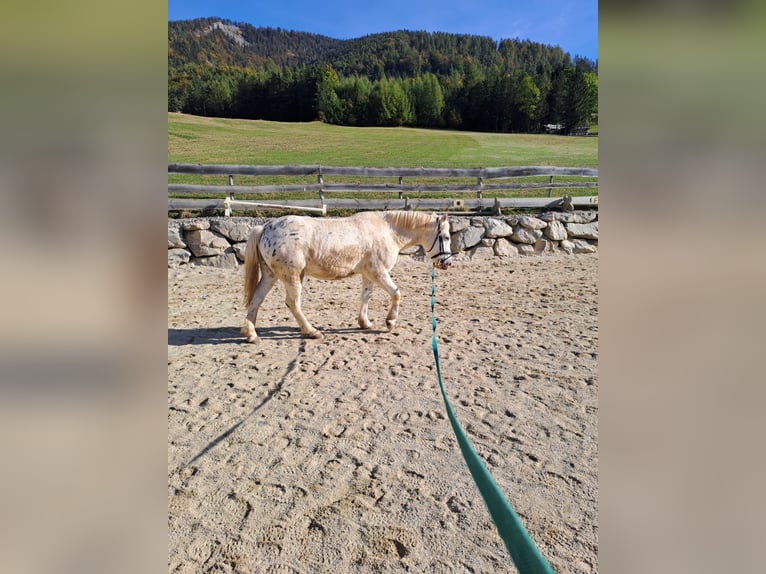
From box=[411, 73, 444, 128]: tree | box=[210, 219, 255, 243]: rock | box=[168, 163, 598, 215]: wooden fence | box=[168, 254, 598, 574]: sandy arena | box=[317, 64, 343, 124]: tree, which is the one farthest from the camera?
box=[317, 64, 343, 124]: tree

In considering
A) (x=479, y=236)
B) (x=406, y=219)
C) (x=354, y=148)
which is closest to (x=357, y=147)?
(x=354, y=148)

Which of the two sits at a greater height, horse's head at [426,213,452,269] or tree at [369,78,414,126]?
tree at [369,78,414,126]

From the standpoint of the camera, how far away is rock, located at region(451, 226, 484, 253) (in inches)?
374

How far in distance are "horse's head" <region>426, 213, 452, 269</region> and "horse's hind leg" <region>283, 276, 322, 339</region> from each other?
1.64m

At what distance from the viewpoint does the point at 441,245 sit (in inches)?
204

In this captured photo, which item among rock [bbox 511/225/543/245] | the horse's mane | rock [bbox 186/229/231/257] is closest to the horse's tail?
the horse's mane

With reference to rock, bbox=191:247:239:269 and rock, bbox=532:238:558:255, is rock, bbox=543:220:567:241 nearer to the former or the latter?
rock, bbox=532:238:558:255

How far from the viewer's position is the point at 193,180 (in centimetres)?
1559

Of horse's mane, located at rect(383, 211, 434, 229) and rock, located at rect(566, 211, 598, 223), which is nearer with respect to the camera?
horse's mane, located at rect(383, 211, 434, 229)

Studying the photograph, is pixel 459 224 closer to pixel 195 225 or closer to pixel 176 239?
pixel 195 225

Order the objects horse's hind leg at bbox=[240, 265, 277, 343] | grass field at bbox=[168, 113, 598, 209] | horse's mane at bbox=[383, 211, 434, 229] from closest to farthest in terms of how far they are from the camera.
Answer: horse's hind leg at bbox=[240, 265, 277, 343] → horse's mane at bbox=[383, 211, 434, 229] → grass field at bbox=[168, 113, 598, 209]

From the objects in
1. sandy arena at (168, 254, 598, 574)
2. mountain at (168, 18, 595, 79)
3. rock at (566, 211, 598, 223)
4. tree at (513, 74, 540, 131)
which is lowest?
sandy arena at (168, 254, 598, 574)
